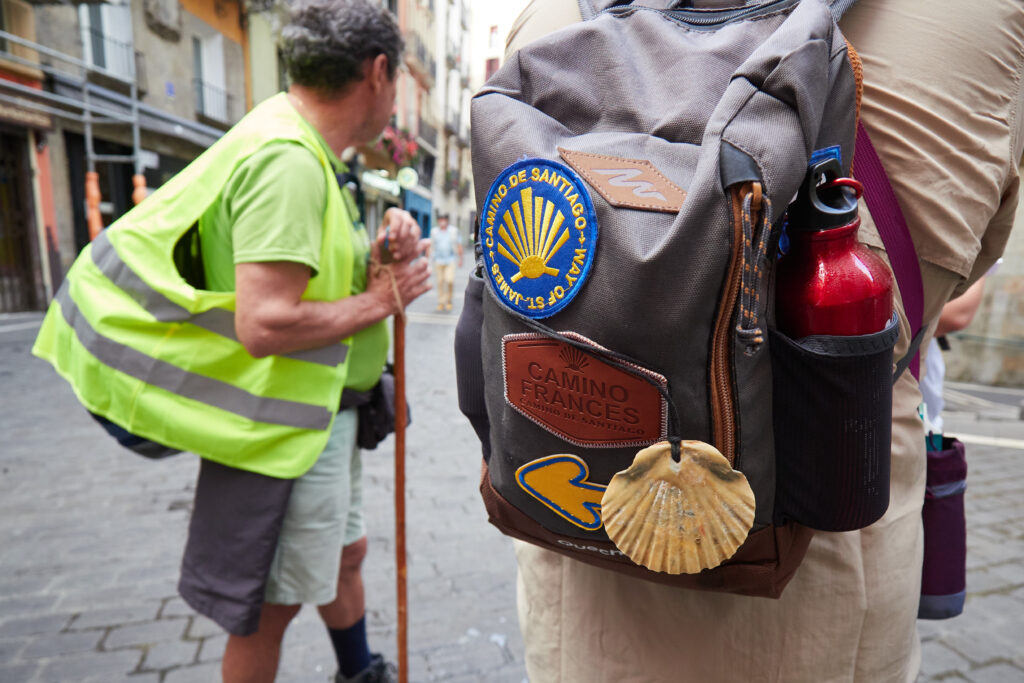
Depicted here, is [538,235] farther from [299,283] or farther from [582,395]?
[299,283]

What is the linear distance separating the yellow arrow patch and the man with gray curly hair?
0.91m

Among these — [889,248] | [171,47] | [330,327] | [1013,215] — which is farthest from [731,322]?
[171,47]

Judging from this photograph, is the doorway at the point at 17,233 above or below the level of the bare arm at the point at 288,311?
below

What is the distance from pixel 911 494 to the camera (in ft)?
3.38

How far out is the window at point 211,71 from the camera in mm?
15016

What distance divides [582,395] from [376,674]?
1.90m

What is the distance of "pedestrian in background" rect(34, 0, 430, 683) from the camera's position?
1523 millimetres

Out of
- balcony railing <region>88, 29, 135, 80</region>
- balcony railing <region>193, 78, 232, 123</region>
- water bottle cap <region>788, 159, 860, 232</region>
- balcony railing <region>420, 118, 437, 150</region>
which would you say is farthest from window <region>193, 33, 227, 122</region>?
water bottle cap <region>788, 159, 860, 232</region>

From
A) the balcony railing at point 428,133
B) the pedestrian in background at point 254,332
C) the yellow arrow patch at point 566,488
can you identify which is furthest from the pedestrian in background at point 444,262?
the balcony railing at point 428,133

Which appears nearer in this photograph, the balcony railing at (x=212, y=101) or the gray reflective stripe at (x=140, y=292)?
the gray reflective stripe at (x=140, y=292)

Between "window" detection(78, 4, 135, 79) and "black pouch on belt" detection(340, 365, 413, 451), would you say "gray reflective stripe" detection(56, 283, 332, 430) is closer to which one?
"black pouch on belt" detection(340, 365, 413, 451)

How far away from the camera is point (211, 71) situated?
50.4 feet

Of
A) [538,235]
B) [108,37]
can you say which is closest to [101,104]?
[108,37]

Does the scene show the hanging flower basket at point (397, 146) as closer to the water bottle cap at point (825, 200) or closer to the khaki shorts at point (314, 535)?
the khaki shorts at point (314, 535)
